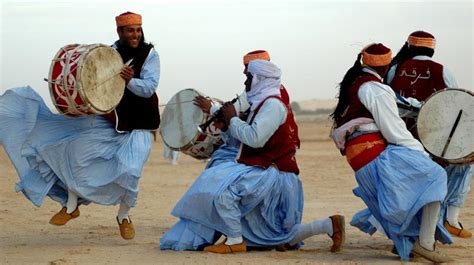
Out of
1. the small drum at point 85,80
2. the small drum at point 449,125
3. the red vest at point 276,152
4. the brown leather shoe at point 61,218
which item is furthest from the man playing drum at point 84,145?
the small drum at point 449,125

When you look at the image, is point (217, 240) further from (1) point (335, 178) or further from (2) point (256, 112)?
(1) point (335, 178)

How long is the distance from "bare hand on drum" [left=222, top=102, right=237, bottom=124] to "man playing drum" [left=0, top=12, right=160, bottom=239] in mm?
930

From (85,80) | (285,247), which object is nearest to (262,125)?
(285,247)

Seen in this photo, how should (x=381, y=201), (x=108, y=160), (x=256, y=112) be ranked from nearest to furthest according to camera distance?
(x=381, y=201) → (x=256, y=112) → (x=108, y=160)

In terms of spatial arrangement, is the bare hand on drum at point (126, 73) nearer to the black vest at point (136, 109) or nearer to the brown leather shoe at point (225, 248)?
the black vest at point (136, 109)

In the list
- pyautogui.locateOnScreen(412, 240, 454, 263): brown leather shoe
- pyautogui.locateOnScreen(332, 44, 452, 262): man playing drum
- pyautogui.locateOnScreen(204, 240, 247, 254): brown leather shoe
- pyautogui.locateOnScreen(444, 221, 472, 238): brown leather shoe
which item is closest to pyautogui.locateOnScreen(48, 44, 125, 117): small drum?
pyautogui.locateOnScreen(204, 240, 247, 254): brown leather shoe

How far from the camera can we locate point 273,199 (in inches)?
369

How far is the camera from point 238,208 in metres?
9.24

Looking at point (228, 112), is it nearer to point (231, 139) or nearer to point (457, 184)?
point (231, 139)

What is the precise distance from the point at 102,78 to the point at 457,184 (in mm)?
3646

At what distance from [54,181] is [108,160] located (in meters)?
0.54

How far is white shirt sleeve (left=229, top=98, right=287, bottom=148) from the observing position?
9.12m

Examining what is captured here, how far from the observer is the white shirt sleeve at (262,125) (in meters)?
9.12

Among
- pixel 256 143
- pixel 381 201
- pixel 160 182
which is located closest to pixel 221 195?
pixel 256 143
